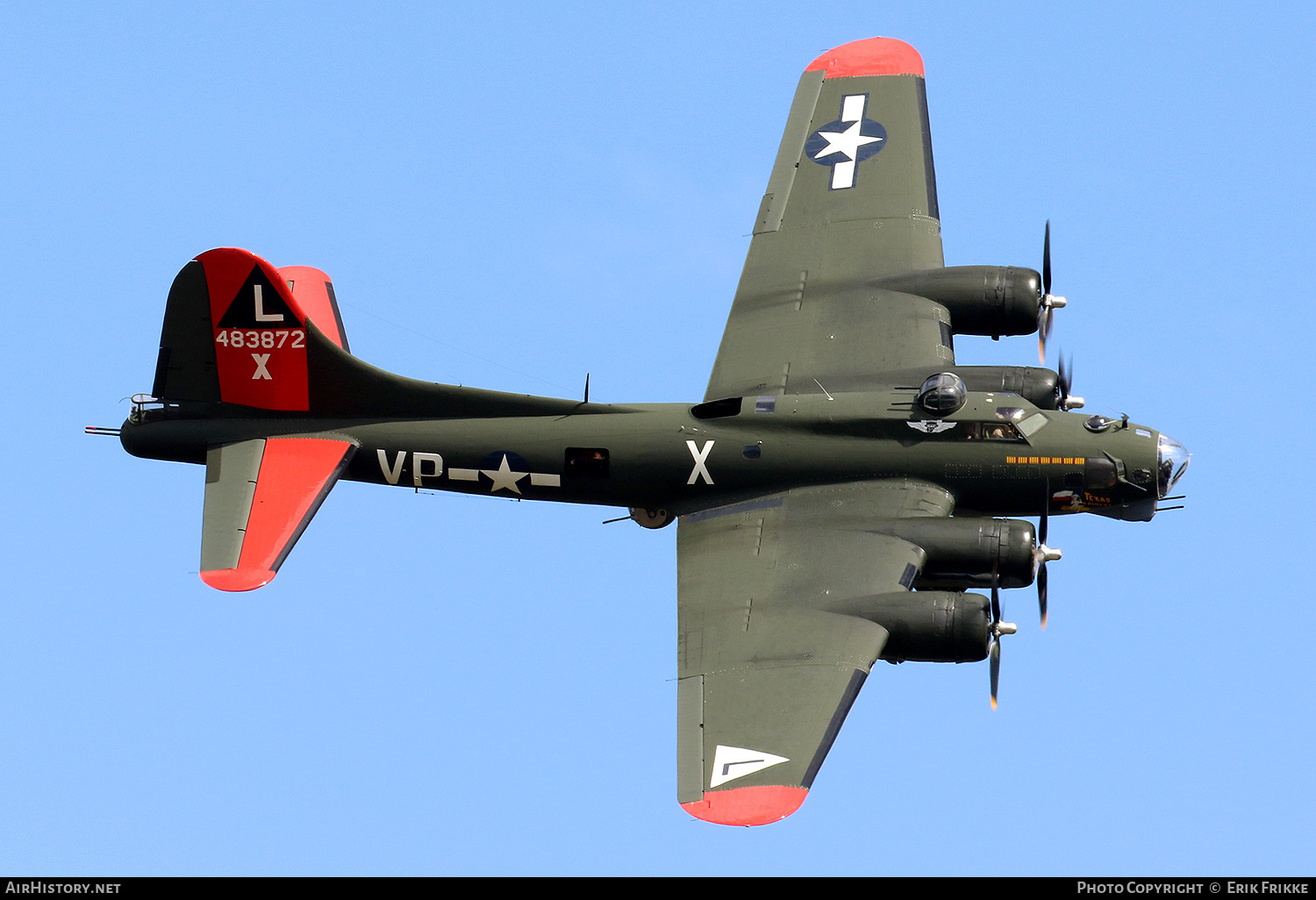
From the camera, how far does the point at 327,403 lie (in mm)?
32938

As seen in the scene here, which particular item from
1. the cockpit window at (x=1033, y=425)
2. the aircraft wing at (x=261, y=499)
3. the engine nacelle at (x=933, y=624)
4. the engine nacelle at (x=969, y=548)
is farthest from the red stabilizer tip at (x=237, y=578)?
the cockpit window at (x=1033, y=425)

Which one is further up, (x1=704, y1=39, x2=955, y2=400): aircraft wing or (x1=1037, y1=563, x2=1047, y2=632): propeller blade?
(x1=704, y1=39, x2=955, y2=400): aircraft wing

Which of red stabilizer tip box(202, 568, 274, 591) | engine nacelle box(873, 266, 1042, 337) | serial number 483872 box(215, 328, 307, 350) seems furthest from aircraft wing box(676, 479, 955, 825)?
serial number 483872 box(215, 328, 307, 350)

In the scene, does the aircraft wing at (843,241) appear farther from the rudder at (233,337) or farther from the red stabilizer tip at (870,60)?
the rudder at (233,337)

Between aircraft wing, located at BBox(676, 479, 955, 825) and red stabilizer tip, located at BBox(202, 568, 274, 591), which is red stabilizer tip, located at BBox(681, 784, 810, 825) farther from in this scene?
red stabilizer tip, located at BBox(202, 568, 274, 591)

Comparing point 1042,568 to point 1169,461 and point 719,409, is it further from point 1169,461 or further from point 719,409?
point 719,409

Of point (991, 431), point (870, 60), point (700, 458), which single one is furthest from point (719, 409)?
point (870, 60)

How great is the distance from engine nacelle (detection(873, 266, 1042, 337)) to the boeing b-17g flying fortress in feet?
0.15

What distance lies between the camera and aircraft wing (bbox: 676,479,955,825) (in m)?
27.5
